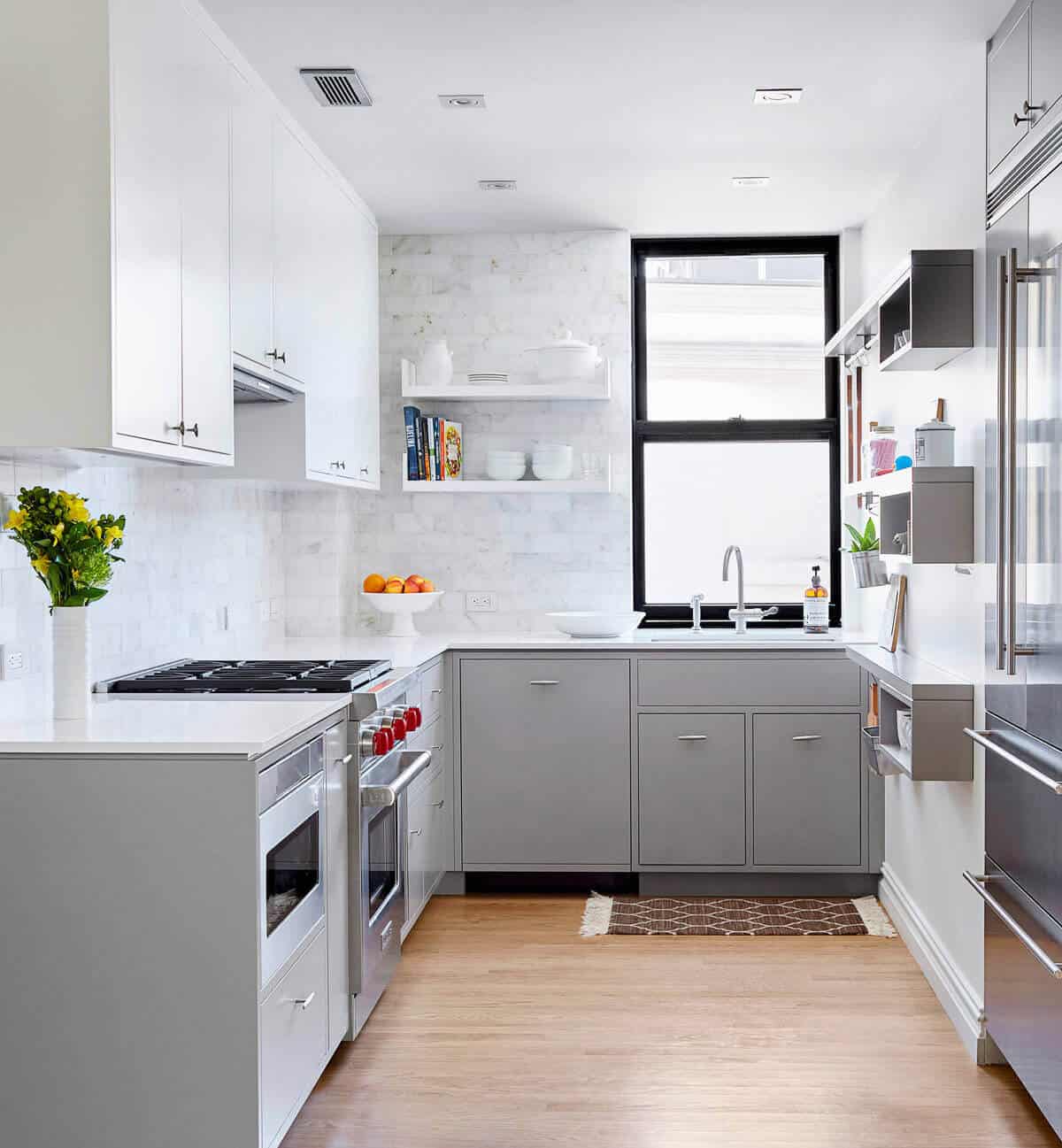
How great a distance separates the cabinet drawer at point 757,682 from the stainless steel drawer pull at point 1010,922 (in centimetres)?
124

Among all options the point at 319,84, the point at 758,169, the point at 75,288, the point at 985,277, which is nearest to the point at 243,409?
the point at 319,84

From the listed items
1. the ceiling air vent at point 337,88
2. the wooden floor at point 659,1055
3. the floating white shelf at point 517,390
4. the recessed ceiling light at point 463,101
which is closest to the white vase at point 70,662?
the wooden floor at point 659,1055

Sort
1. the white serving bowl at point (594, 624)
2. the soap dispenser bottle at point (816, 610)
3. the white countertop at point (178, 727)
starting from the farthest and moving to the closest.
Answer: the soap dispenser bottle at point (816, 610) → the white serving bowl at point (594, 624) → the white countertop at point (178, 727)

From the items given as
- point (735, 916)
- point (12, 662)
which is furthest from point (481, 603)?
point (12, 662)

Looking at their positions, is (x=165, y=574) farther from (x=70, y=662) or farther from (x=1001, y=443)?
(x=1001, y=443)

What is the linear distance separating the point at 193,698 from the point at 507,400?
93.6 inches

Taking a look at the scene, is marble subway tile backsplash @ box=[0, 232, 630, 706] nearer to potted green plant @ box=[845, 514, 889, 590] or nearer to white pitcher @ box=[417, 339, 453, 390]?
white pitcher @ box=[417, 339, 453, 390]

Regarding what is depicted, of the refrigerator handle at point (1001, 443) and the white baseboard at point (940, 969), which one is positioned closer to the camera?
the refrigerator handle at point (1001, 443)

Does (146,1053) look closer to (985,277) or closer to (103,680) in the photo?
(103,680)

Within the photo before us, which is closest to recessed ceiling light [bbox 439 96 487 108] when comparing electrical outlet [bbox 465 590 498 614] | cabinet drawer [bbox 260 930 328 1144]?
electrical outlet [bbox 465 590 498 614]

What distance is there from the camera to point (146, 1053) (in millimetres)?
2246

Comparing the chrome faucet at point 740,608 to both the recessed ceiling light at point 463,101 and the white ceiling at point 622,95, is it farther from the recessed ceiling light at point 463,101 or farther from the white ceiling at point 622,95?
the recessed ceiling light at point 463,101

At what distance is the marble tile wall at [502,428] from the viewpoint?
4.93 meters

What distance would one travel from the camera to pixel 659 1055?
3033 millimetres
